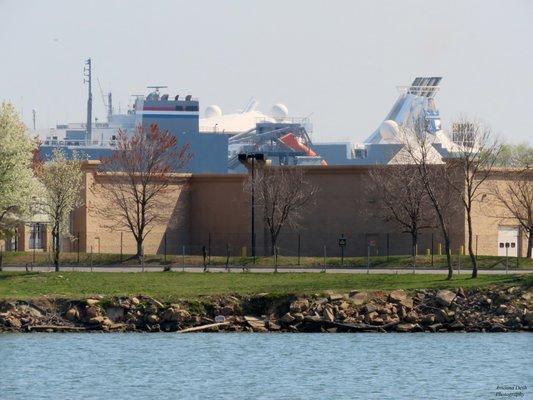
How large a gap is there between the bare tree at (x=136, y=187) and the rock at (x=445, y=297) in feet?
71.3

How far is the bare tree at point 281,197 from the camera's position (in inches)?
2672

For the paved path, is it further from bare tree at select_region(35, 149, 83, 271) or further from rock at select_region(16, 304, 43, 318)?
rock at select_region(16, 304, 43, 318)

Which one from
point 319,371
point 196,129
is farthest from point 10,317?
point 196,129

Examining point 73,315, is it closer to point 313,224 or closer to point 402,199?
point 402,199

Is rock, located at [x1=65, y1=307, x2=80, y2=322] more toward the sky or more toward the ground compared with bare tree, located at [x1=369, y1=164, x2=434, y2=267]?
more toward the ground

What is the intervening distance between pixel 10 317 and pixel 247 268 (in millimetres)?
13339

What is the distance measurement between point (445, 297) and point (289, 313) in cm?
487

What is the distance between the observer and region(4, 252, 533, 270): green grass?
5849cm

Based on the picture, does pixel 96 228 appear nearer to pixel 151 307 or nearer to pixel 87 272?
pixel 87 272

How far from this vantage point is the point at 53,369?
36.4 meters

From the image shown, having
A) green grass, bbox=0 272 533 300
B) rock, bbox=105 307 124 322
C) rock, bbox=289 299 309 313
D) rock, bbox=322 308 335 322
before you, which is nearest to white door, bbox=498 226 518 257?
green grass, bbox=0 272 533 300

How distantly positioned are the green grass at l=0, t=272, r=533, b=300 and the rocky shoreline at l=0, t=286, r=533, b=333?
0.90 m

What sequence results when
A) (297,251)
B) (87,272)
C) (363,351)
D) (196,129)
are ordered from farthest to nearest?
(196,129)
(297,251)
(87,272)
(363,351)

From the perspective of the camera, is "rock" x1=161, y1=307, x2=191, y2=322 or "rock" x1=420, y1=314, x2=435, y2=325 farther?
"rock" x1=161, y1=307, x2=191, y2=322
